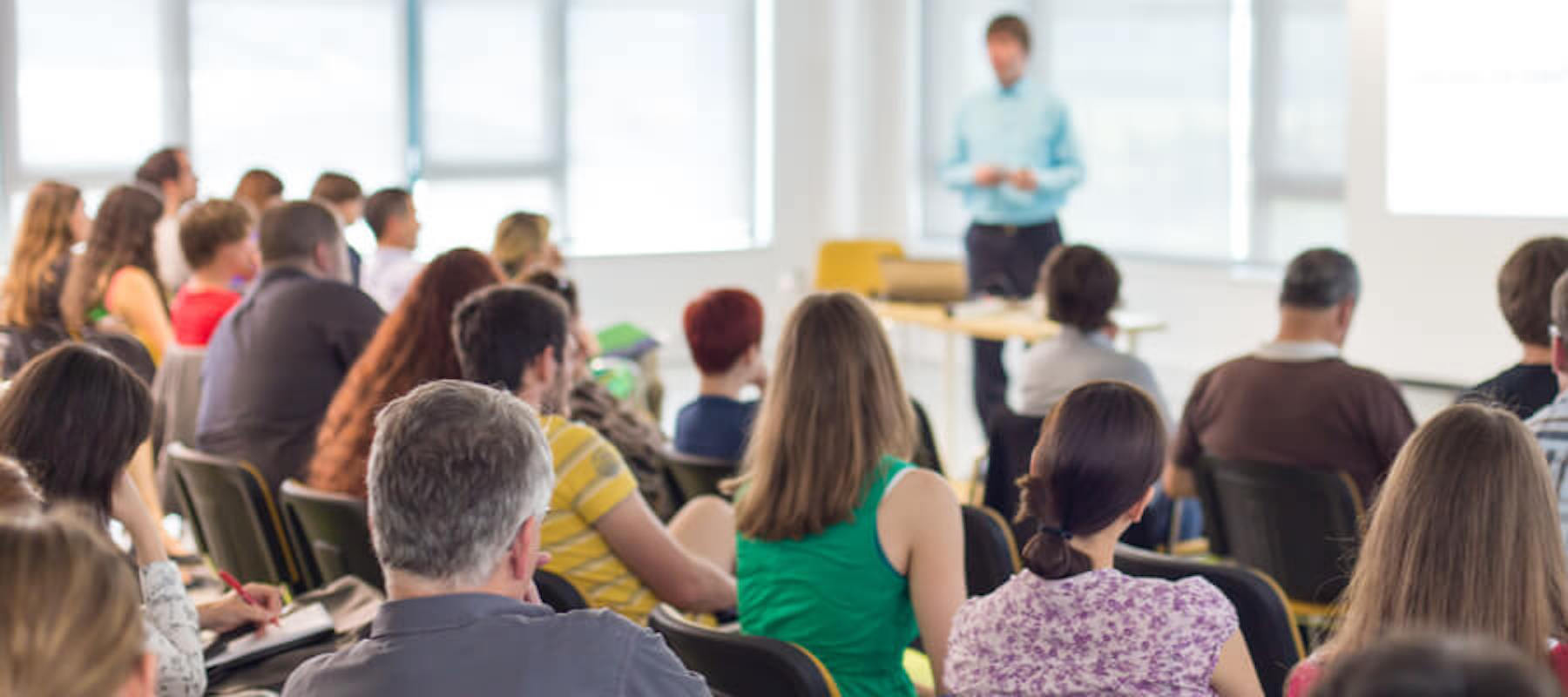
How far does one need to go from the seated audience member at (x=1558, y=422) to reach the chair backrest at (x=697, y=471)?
1.68 meters

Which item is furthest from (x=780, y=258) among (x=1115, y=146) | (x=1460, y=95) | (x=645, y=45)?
(x=1460, y=95)

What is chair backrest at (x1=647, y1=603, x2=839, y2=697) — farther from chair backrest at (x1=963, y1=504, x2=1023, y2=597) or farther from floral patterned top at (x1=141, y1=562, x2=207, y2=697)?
chair backrest at (x1=963, y1=504, x2=1023, y2=597)

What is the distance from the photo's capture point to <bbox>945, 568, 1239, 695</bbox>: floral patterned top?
6.61 feet

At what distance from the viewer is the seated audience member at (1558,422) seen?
105 inches

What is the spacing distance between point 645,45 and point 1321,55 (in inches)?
166

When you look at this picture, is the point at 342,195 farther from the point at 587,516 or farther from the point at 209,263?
the point at 587,516

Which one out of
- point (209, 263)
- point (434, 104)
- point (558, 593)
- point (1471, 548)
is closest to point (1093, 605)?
point (1471, 548)

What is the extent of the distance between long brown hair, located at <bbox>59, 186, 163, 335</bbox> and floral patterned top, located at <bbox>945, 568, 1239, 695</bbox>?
4.00 meters

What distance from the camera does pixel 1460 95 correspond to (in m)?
7.29

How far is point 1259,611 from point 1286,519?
44.5 inches

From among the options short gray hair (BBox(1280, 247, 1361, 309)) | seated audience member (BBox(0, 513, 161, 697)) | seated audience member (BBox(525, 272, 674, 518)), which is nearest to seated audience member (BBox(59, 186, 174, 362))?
seated audience member (BBox(525, 272, 674, 518))

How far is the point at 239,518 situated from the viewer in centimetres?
371

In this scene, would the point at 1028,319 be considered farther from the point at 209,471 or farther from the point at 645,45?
the point at 645,45

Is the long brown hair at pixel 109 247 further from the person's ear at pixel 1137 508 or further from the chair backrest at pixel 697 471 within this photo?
the person's ear at pixel 1137 508
